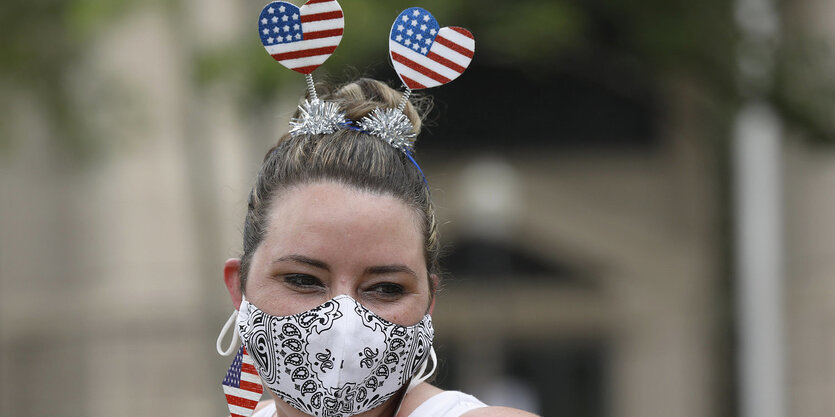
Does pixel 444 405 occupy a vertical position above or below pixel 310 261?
below

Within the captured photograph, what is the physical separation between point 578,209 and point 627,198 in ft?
2.46

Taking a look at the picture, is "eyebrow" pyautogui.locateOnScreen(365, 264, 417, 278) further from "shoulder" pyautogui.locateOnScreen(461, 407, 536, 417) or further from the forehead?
"shoulder" pyautogui.locateOnScreen(461, 407, 536, 417)

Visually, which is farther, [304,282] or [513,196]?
[513,196]

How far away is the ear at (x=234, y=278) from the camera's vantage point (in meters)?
3.05

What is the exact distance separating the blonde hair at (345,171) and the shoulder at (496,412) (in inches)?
15.9

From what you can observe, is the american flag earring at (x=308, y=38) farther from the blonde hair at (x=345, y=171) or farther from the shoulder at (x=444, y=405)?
the shoulder at (x=444, y=405)

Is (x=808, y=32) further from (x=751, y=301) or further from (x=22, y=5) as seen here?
(x=22, y=5)

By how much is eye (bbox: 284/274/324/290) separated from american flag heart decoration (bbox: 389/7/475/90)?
598 millimetres

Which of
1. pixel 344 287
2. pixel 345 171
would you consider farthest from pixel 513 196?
pixel 344 287

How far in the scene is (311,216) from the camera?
108 inches

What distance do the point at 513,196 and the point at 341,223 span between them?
1356 centimetres

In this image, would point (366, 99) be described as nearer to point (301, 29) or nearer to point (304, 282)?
point (301, 29)

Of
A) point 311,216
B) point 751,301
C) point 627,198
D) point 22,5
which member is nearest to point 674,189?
point 627,198

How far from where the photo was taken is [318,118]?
2980 millimetres
